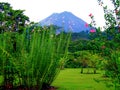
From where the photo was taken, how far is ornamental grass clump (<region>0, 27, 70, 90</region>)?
11.7 metres

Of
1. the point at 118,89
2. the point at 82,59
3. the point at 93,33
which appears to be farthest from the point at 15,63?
the point at 82,59

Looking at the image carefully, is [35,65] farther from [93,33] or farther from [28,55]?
[93,33]

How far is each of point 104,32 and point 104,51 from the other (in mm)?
908

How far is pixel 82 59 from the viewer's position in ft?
104

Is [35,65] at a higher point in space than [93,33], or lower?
lower

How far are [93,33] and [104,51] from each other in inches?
31.8

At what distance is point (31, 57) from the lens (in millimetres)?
11617

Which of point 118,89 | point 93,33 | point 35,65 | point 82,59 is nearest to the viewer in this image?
point 118,89

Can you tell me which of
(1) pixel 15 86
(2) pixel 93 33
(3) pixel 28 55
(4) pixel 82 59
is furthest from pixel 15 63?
(4) pixel 82 59

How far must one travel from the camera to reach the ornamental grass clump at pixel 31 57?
1171 cm

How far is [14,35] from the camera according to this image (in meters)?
13.1

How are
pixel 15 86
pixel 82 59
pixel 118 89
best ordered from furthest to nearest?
1. pixel 82 59
2. pixel 15 86
3. pixel 118 89

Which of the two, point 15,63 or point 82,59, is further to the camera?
point 82,59

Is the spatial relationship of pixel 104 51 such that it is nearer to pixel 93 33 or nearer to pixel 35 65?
pixel 93 33
